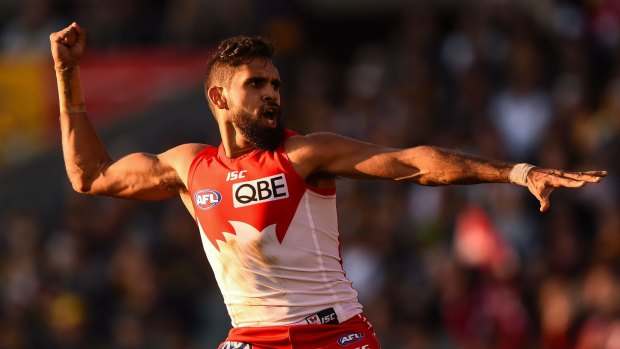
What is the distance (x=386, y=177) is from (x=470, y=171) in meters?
0.50

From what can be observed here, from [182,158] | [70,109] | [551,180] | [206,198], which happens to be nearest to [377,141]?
[70,109]

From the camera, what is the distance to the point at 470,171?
Answer: 6910mm

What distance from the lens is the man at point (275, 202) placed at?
7.19m

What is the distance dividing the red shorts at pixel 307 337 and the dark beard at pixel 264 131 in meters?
1.02

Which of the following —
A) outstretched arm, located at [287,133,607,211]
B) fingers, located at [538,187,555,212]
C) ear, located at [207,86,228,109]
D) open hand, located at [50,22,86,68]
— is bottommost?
fingers, located at [538,187,555,212]

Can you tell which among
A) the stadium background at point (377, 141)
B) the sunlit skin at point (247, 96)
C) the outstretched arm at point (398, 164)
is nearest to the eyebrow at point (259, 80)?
the sunlit skin at point (247, 96)

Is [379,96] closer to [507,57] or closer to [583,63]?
[507,57]

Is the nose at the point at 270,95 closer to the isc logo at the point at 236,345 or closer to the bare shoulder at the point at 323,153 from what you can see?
the bare shoulder at the point at 323,153

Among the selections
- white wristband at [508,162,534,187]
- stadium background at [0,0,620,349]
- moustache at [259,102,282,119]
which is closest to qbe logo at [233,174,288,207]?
moustache at [259,102,282,119]

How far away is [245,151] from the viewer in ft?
24.7

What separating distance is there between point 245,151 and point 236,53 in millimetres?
561

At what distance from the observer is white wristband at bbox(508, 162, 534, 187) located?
6734 mm

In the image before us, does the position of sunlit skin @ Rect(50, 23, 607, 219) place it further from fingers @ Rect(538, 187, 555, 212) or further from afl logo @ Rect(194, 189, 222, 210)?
afl logo @ Rect(194, 189, 222, 210)

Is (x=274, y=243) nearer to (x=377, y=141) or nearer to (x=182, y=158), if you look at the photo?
(x=182, y=158)
